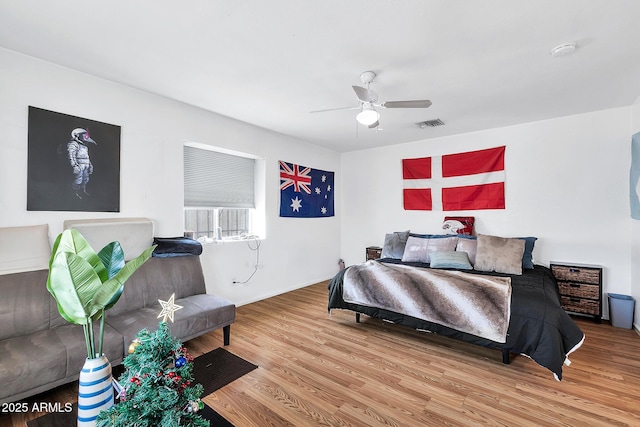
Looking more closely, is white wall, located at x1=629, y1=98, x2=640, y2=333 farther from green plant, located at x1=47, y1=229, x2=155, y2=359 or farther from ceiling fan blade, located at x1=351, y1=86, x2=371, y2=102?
green plant, located at x1=47, y1=229, x2=155, y2=359

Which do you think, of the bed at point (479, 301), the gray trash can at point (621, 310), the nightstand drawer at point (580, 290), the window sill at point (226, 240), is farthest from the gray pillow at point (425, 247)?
the window sill at point (226, 240)

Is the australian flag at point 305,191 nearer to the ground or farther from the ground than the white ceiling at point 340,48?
nearer to the ground

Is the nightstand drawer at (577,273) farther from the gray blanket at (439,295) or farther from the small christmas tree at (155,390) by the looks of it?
the small christmas tree at (155,390)

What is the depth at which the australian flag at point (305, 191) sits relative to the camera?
15.2 ft

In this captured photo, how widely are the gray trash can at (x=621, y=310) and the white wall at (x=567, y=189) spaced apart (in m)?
0.22

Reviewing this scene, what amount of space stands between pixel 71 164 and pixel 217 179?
1576 mm

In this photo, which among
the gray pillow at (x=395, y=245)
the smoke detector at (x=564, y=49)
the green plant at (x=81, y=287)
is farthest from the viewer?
the gray pillow at (x=395, y=245)

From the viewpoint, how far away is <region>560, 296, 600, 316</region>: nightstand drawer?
3.36 metres

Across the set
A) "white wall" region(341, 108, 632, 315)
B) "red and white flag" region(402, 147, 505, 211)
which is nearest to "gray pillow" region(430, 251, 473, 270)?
"white wall" region(341, 108, 632, 315)

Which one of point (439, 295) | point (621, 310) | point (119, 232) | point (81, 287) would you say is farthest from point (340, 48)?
point (621, 310)

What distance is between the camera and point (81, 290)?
110cm

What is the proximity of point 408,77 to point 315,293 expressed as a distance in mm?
3331

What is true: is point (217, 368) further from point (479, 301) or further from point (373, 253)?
point (373, 253)

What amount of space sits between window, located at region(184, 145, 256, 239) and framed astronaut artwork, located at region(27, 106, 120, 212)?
0.85 meters
